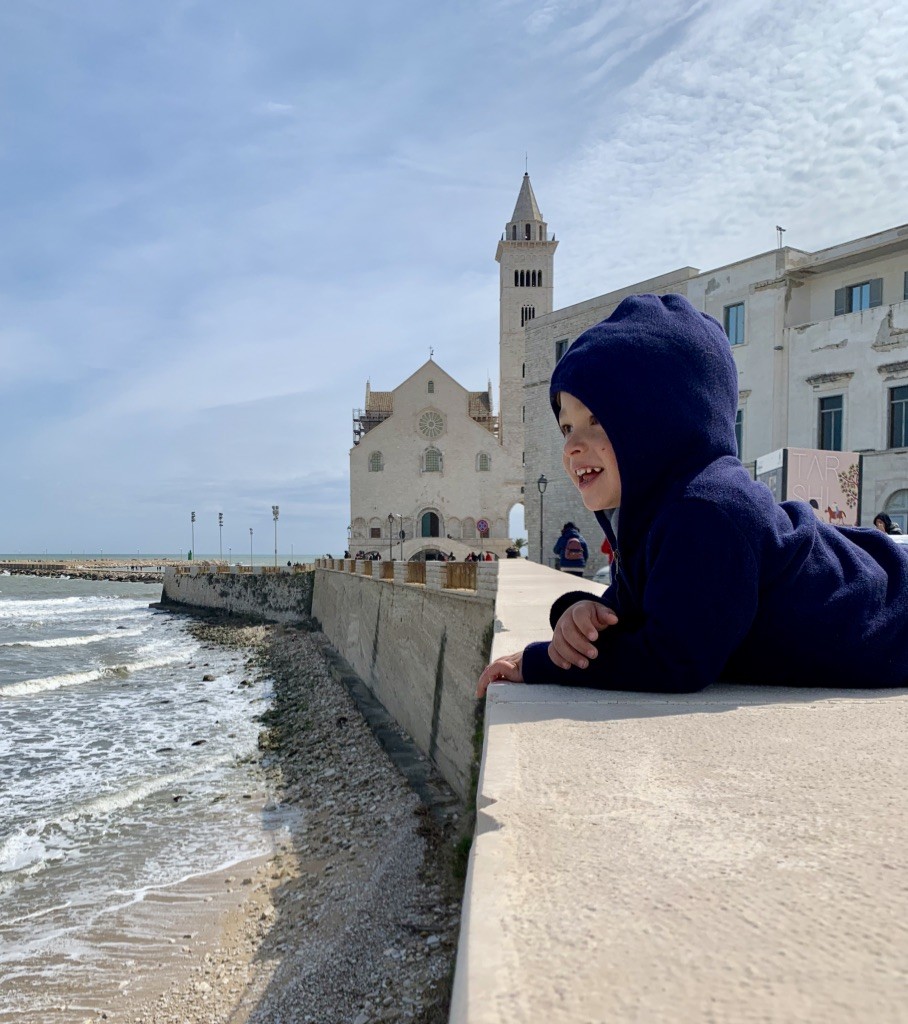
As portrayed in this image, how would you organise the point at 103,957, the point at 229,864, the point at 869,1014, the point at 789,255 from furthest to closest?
the point at 789,255 → the point at 229,864 → the point at 103,957 → the point at 869,1014

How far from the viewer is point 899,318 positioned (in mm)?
17109

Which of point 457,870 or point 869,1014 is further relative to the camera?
point 457,870

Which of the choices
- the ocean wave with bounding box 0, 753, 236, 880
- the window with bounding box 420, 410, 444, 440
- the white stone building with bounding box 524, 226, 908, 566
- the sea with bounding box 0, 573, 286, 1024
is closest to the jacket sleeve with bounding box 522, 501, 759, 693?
the sea with bounding box 0, 573, 286, 1024

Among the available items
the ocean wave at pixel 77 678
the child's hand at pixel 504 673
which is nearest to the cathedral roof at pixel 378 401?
the ocean wave at pixel 77 678

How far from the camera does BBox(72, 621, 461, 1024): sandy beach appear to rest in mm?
4957

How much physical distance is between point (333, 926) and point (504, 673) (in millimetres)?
4367

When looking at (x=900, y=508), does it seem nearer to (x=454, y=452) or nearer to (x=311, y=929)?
(x=311, y=929)

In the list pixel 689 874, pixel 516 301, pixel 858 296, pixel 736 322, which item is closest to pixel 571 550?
pixel 736 322

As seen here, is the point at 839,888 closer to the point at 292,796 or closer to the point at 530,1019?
the point at 530,1019

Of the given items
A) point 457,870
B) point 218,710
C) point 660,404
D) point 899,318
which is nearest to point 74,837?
point 457,870

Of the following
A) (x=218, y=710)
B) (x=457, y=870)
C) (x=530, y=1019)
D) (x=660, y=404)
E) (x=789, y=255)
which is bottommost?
(x=218, y=710)

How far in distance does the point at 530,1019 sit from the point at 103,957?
658cm

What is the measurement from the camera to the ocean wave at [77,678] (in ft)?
59.8

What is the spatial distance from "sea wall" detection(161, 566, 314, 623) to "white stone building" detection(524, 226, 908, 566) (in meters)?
19.1
